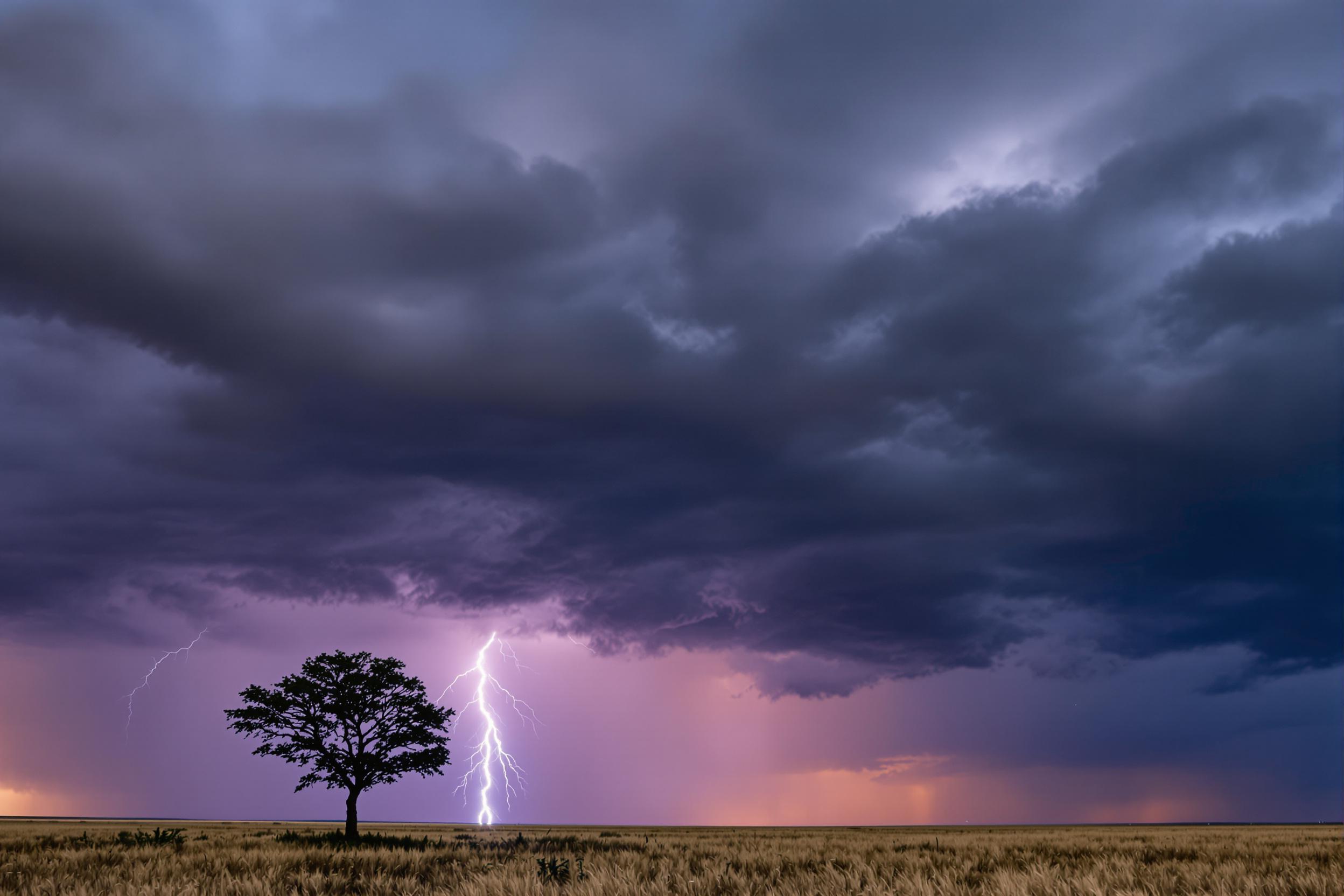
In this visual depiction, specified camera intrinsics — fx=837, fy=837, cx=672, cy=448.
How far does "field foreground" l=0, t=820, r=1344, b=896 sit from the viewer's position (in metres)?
9.34

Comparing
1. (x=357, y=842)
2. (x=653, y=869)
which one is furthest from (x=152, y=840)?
(x=653, y=869)

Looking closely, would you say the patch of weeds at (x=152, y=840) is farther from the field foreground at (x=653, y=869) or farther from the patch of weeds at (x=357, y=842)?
the patch of weeds at (x=357, y=842)

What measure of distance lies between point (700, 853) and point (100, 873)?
37.9 ft

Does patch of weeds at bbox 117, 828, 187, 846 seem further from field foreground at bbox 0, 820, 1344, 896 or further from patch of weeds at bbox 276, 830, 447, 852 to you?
patch of weeds at bbox 276, 830, 447, 852

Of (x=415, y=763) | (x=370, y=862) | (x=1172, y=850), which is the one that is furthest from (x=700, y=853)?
(x=415, y=763)

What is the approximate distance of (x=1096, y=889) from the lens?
26.7 feet

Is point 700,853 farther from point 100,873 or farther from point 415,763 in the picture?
point 415,763

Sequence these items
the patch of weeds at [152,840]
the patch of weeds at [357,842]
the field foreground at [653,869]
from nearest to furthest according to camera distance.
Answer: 1. the field foreground at [653,869]
2. the patch of weeds at [152,840]
3. the patch of weeds at [357,842]

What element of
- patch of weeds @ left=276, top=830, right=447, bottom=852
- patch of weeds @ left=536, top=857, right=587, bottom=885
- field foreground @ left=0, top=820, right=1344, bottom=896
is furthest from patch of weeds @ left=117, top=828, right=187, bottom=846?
patch of weeds @ left=536, top=857, right=587, bottom=885

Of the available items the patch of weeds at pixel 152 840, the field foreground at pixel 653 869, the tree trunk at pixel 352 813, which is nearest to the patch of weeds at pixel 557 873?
the field foreground at pixel 653 869

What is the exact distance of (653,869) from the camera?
1355 cm

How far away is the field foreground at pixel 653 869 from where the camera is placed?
934 centimetres

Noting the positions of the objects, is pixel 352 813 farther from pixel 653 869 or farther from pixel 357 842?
pixel 653 869

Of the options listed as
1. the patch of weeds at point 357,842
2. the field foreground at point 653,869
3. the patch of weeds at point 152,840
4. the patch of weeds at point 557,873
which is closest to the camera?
the field foreground at point 653,869
